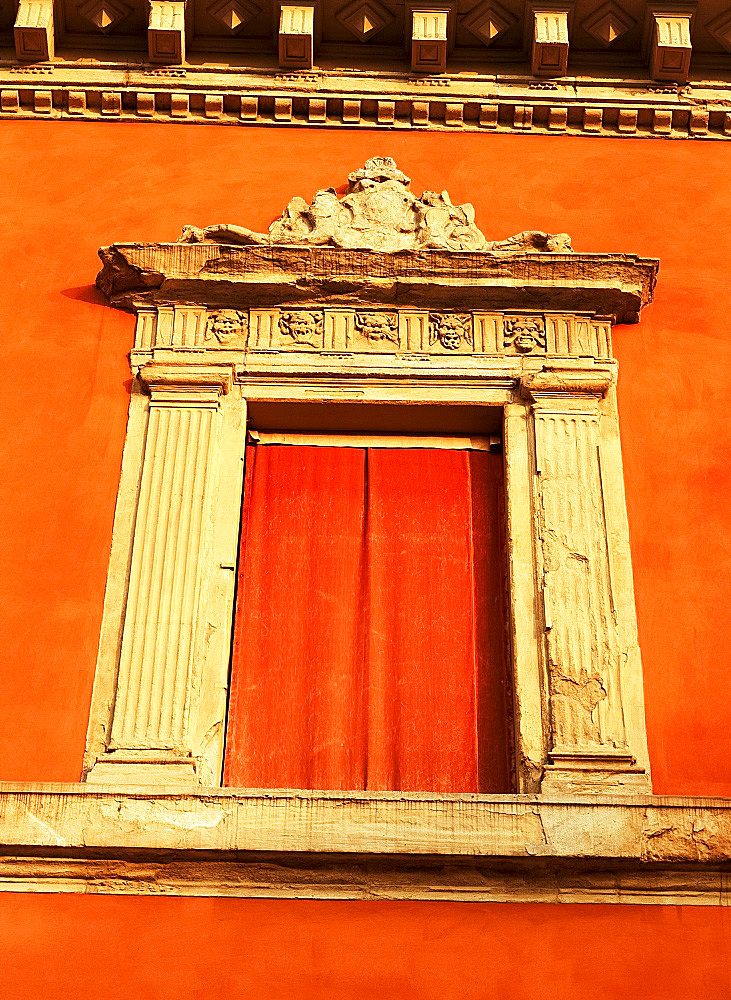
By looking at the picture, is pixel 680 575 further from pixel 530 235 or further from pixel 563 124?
pixel 563 124

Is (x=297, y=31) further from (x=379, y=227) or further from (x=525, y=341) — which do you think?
(x=525, y=341)

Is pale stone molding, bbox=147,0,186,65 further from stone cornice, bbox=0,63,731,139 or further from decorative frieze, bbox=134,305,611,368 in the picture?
decorative frieze, bbox=134,305,611,368

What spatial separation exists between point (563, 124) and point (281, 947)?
433 cm

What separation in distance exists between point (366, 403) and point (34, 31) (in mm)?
2770

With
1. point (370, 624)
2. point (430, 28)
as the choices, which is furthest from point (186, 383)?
point (430, 28)

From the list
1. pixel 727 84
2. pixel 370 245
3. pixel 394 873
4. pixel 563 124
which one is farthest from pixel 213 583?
pixel 727 84

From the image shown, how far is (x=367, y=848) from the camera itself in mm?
5090

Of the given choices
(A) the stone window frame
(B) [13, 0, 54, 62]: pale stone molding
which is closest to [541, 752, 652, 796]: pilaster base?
(A) the stone window frame

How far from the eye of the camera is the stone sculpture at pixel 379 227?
21.8 feet

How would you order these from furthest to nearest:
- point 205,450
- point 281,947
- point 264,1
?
point 264,1 → point 205,450 → point 281,947

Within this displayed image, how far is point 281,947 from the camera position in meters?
5.05

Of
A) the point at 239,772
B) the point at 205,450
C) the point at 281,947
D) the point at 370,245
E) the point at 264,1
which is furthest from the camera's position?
the point at 264,1

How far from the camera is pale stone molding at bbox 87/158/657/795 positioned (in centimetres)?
553

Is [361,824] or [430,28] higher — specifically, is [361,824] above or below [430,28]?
below
